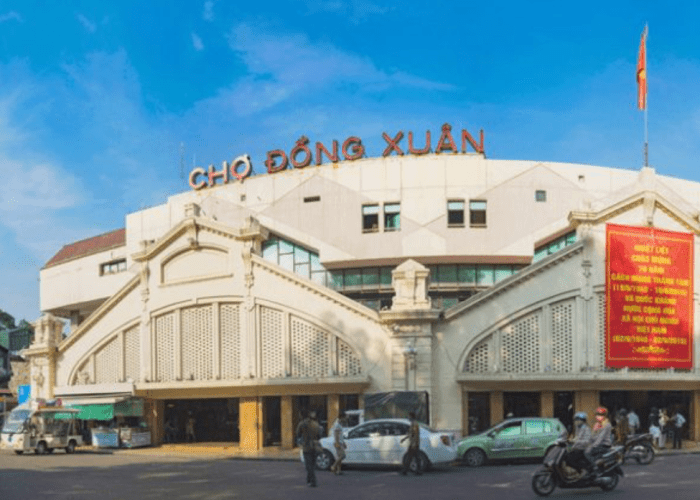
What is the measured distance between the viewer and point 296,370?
1533 inches

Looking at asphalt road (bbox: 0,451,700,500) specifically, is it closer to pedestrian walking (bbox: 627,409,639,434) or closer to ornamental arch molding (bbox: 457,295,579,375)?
pedestrian walking (bbox: 627,409,639,434)

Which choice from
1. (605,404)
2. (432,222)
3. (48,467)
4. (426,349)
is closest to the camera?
(48,467)

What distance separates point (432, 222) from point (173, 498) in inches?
1080

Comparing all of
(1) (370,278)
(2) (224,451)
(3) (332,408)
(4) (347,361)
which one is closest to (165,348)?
(2) (224,451)

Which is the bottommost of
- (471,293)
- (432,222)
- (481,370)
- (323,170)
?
(481,370)

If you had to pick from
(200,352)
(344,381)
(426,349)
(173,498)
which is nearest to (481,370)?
(426,349)

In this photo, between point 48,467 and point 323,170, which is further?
point 323,170

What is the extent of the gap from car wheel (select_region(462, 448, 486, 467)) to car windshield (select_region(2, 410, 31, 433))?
2123 centimetres

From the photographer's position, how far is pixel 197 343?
135ft

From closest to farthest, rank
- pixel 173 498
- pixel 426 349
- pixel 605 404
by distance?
pixel 173 498 → pixel 426 349 → pixel 605 404

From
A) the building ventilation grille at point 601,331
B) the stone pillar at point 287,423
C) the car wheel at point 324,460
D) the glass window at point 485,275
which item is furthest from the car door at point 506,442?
the glass window at point 485,275

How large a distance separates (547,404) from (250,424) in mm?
13116

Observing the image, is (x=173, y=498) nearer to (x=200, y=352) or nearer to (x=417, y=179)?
(x=200, y=352)

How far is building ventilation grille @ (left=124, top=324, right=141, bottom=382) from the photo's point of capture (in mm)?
43188
